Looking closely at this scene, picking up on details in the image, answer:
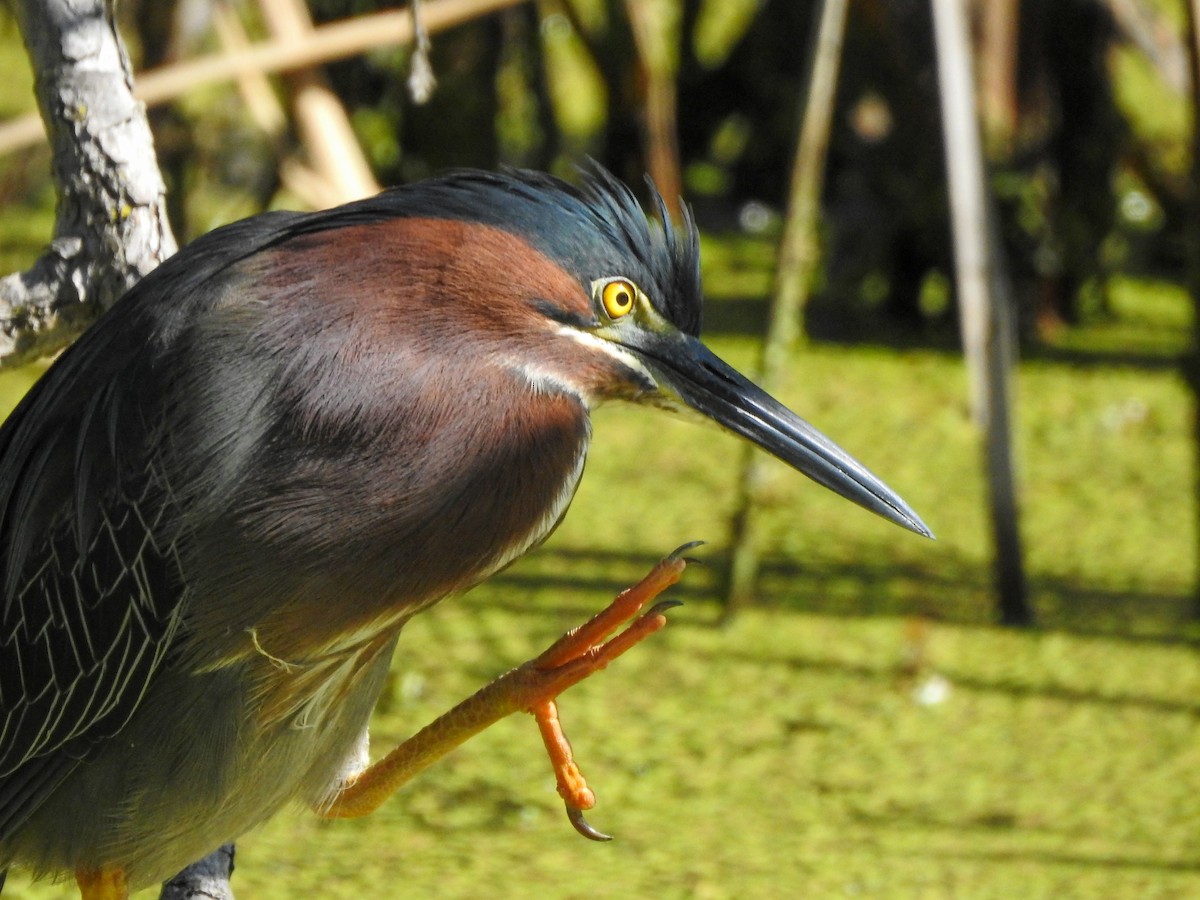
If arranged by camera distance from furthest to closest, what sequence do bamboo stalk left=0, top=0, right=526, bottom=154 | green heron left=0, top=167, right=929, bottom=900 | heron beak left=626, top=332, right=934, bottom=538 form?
bamboo stalk left=0, top=0, right=526, bottom=154 → heron beak left=626, top=332, right=934, bottom=538 → green heron left=0, top=167, right=929, bottom=900

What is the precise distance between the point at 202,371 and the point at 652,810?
133 cm

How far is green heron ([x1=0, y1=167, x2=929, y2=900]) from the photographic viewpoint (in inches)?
60.4

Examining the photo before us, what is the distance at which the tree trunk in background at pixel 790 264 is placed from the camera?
115 inches

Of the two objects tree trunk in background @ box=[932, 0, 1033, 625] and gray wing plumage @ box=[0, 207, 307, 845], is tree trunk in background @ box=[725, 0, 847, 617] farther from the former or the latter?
gray wing plumage @ box=[0, 207, 307, 845]

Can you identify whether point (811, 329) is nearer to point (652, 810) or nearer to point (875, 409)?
point (875, 409)

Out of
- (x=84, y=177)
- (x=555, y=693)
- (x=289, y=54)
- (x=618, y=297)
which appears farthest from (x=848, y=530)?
(x=84, y=177)

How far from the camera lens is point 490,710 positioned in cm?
180

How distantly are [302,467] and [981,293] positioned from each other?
6.01 feet

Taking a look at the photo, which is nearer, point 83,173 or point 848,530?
point 83,173

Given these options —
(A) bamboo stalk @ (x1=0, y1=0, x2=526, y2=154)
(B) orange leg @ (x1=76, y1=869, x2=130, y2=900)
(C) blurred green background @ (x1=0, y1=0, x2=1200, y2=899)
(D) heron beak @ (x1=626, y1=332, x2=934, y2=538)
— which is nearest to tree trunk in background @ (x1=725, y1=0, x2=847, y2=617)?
(C) blurred green background @ (x1=0, y1=0, x2=1200, y2=899)

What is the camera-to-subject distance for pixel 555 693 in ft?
5.76

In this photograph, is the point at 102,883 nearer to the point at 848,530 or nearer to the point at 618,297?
the point at 618,297

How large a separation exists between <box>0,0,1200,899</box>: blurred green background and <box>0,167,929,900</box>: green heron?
0.54 m

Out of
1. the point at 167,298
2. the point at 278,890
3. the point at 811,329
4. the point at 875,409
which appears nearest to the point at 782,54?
the point at 811,329
